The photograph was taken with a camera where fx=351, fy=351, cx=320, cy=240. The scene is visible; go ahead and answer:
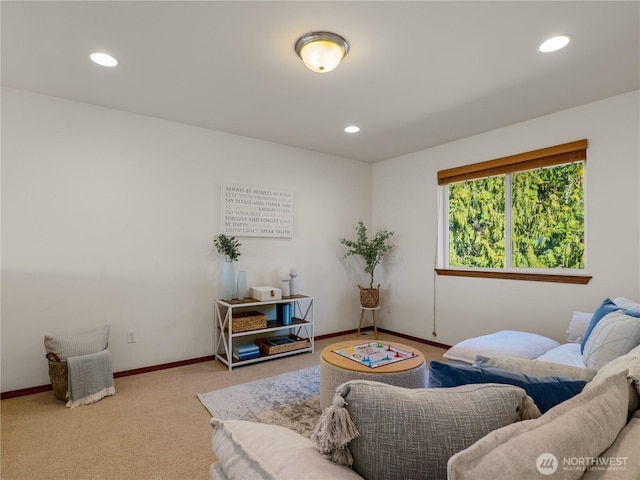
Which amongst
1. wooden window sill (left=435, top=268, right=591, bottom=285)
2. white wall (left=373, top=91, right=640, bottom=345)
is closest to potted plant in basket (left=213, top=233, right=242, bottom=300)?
white wall (left=373, top=91, right=640, bottom=345)

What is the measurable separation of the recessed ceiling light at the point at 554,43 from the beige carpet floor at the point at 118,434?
3.15m

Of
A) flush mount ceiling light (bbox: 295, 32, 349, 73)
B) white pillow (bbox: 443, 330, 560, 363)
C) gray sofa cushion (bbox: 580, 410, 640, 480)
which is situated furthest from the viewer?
white pillow (bbox: 443, 330, 560, 363)

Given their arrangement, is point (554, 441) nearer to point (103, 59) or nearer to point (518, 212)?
point (103, 59)

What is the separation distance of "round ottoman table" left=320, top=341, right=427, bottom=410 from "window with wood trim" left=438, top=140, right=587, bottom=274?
6.19ft

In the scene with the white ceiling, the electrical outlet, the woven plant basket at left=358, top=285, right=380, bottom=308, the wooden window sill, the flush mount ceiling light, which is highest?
the white ceiling

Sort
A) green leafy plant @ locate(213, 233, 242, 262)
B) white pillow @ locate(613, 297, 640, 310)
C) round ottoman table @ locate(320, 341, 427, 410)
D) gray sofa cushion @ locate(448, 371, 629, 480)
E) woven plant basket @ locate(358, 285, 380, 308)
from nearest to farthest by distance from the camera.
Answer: gray sofa cushion @ locate(448, 371, 629, 480), round ottoman table @ locate(320, 341, 427, 410), white pillow @ locate(613, 297, 640, 310), green leafy plant @ locate(213, 233, 242, 262), woven plant basket @ locate(358, 285, 380, 308)

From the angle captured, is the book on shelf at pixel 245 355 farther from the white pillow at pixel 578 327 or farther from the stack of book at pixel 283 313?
the white pillow at pixel 578 327

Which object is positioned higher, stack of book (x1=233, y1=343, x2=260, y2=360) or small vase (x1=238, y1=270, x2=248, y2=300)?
small vase (x1=238, y1=270, x2=248, y2=300)

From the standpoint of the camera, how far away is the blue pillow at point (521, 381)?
1.00 m

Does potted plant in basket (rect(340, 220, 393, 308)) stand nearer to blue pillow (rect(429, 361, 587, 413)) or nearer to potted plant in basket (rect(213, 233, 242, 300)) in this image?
potted plant in basket (rect(213, 233, 242, 300))

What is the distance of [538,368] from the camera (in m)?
1.24

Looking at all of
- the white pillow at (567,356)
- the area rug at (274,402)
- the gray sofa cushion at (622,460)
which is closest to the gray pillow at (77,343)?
the area rug at (274,402)

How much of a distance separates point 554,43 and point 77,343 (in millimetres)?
3960

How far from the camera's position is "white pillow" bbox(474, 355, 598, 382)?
3.87 ft
